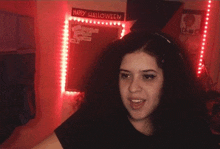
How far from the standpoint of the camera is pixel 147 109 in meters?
0.97

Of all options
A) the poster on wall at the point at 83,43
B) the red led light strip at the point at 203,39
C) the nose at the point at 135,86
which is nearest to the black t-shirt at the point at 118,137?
the nose at the point at 135,86

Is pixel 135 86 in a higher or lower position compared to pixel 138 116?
higher

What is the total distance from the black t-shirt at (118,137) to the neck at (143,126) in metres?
0.03

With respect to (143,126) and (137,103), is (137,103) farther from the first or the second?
(143,126)

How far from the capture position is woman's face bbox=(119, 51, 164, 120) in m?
0.94

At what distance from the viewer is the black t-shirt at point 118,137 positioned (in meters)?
0.92

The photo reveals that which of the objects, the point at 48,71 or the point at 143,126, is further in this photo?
the point at 48,71

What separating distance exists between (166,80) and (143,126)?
25cm

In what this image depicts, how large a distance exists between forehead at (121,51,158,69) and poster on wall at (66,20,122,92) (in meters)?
0.99

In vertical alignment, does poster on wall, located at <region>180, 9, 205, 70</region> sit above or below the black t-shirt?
above

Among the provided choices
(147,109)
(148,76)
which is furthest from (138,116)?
(148,76)

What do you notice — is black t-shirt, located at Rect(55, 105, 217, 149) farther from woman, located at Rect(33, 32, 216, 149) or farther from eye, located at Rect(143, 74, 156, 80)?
eye, located at Rect(143, 74, 156, 80)

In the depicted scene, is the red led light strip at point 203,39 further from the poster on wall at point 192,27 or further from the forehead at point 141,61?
the forehead at point 141,61

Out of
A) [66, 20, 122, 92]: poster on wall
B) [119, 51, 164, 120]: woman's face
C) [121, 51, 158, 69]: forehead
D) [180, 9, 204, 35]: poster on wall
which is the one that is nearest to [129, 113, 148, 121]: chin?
[119, 51, 164, 120]: woman's face
